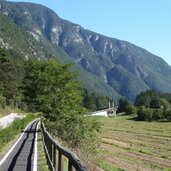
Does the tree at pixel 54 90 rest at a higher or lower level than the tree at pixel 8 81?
lower

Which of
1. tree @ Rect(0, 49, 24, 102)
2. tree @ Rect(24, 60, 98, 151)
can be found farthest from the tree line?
Result: tree @ Rect(0, 49, 24, 102)

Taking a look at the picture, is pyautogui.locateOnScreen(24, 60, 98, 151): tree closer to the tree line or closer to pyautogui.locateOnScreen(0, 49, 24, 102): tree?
the tree line

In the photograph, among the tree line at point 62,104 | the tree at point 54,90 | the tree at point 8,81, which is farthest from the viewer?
the tree at point 8,81

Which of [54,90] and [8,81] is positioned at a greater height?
[8,81]

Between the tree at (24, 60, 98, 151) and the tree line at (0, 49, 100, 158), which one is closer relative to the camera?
the tree line at (0, 49, 100, 158)

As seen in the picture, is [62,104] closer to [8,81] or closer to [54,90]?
[54,90]

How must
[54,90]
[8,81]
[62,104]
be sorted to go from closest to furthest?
[62,104]
[54,90]
[8,81]

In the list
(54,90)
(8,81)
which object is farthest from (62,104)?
(8,81)

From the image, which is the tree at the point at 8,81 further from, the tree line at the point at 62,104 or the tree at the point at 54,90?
the tree line at the point at 62,104

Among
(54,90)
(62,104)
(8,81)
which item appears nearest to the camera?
(62,104)

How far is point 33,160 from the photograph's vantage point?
822 inches

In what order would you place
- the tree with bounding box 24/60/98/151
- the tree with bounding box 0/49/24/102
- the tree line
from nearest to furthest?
the tree line < the tree with bounding box 24/60/98/151 < the tree with bounding box 0/49/24/102

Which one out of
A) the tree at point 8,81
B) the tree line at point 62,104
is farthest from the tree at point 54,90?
the tree at point 8,81

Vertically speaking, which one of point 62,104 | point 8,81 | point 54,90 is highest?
point 8,81
